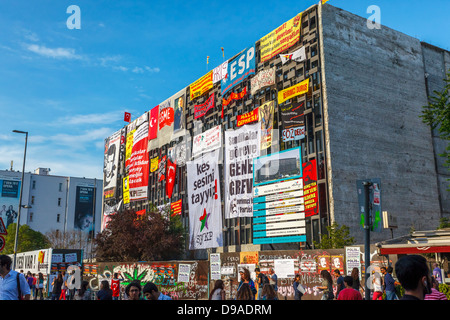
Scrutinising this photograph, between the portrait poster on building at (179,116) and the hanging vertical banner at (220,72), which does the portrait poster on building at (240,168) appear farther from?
the portrait poster on building at (179,116)

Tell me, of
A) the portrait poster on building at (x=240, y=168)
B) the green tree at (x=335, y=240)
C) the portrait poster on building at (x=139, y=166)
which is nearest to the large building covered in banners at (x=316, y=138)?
the portrait poster on building at (x=240, y=168)

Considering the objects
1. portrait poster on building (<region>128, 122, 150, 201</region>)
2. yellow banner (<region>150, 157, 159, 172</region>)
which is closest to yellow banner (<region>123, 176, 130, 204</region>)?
portrait poster on building (<region>128, 122, 150, 201</region>)

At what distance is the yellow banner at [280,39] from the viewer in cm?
3562

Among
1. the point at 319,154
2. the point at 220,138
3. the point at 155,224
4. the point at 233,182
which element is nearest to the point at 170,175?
the point at 155,224

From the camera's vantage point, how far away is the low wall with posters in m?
20.4

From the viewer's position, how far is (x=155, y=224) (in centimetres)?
4306

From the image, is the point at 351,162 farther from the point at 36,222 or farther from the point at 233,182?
the point at 36,222

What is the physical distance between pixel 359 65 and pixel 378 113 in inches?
160

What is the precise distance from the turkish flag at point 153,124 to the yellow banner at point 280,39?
64.1 ft

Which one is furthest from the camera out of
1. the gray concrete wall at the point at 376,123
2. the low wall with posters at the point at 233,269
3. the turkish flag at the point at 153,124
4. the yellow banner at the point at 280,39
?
the turkish flag at the point at 153,124

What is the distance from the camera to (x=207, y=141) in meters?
42.5

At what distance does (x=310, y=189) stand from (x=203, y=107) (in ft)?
56.6

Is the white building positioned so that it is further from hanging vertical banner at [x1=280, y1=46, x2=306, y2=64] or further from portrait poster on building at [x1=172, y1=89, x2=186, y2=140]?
hanging vertical banner at [x1=280, y1=46, x2=306, y2=64]

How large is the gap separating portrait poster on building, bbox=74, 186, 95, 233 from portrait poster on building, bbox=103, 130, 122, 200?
40721mm
